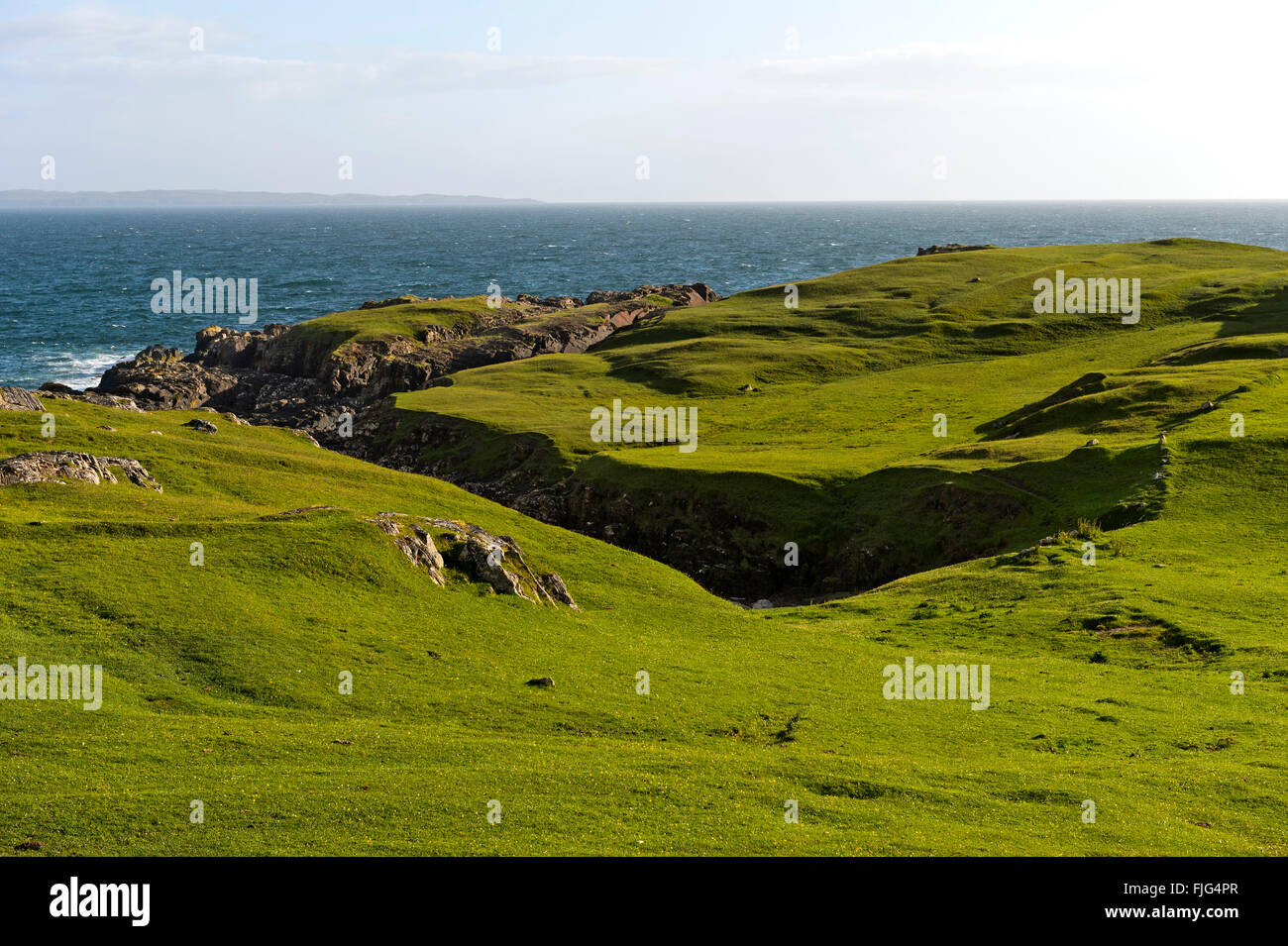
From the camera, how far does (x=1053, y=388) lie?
7419 cm

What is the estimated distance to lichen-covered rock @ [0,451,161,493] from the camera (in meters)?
33.9

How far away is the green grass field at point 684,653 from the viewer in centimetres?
1808

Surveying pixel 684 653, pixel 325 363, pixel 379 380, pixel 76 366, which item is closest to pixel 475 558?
pixel 684 653

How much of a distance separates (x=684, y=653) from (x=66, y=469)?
2198 cm

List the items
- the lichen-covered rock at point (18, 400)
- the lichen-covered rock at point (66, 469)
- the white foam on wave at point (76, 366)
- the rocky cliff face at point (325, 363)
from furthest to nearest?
the white foam on wave at point (76, 366) < the rocky cliff face at point (325, 363) < the lichen-covered rock at point (18, 400) < the lichen-covered rock at point (66, 469)

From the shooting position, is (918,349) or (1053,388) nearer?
(1053,388)

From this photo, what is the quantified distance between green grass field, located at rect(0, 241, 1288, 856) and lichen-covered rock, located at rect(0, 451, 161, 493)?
1041 mm

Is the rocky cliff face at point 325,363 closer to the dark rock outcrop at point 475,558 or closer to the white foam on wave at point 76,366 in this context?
the white foam on wave at point 76,366

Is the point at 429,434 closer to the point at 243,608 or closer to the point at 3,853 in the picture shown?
the point at 243,608

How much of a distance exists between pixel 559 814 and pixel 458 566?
16020mm

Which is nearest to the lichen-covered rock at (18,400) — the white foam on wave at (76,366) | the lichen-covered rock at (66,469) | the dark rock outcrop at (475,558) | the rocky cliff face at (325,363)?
the lichen-covered rock at (66,469)

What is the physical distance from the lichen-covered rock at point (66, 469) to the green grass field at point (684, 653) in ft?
3.42

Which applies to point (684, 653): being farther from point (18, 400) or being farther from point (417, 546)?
point (18, 400)
